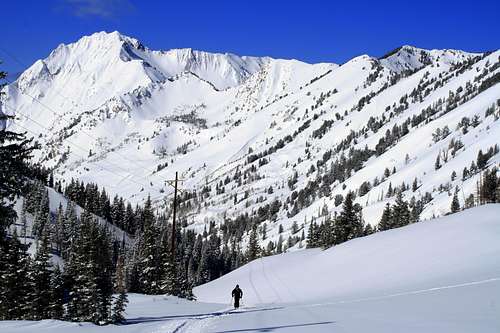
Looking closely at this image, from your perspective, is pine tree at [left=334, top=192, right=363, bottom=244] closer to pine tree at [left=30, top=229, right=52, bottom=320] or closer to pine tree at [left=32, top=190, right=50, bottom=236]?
pine tree at [left=30, top=229, right=52, bottom=320]

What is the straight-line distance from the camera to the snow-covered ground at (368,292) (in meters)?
19.3

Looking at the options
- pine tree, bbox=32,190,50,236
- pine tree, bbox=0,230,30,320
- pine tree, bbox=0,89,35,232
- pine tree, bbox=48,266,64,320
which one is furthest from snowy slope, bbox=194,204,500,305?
pine tree, bbox=32,190,50,236

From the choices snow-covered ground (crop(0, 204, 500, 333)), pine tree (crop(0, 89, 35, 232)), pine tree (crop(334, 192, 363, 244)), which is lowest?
snow-covered ground (crop(0, 204, 500, 333))

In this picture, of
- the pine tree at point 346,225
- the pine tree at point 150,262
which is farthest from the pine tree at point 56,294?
the pine tree at point 346,225

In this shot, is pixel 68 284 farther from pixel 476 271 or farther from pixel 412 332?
pixel 412 332

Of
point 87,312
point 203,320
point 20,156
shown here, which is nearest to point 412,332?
point 203,320

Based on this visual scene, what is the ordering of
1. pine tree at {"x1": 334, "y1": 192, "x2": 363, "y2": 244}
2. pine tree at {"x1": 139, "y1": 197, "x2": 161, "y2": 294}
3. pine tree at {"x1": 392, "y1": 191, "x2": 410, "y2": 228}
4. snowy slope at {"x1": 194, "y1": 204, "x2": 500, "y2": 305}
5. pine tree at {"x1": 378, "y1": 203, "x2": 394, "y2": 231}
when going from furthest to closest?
pine tree at {"x1": 378, "y1": 203, "x2": 394, "y2": 231} → pine tree at {"x1": 392, "y1": 191, "x2": 410, "y2": 228} → pine tree at {"x1": 334, "y1": 192, "x2": 363, "y2": 244} → pine tree at {"x1": 139, "y1": 197, "x2": 161, "y2": 294} → snowy slope at {"x1": 194, "y1": 204, "x2": 500, "y2": 305}

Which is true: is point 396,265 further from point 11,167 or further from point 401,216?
point 401,216

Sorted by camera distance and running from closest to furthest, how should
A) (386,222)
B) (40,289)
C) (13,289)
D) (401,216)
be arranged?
(13,289)
(40,289)
(401,216)
(386,222)

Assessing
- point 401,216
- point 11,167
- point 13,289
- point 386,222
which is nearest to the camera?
point 11,167

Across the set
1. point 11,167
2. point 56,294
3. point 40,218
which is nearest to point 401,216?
point 56,294

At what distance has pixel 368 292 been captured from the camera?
112 ft

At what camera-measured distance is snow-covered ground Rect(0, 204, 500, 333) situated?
19344 millimetres

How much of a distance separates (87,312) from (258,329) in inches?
628
